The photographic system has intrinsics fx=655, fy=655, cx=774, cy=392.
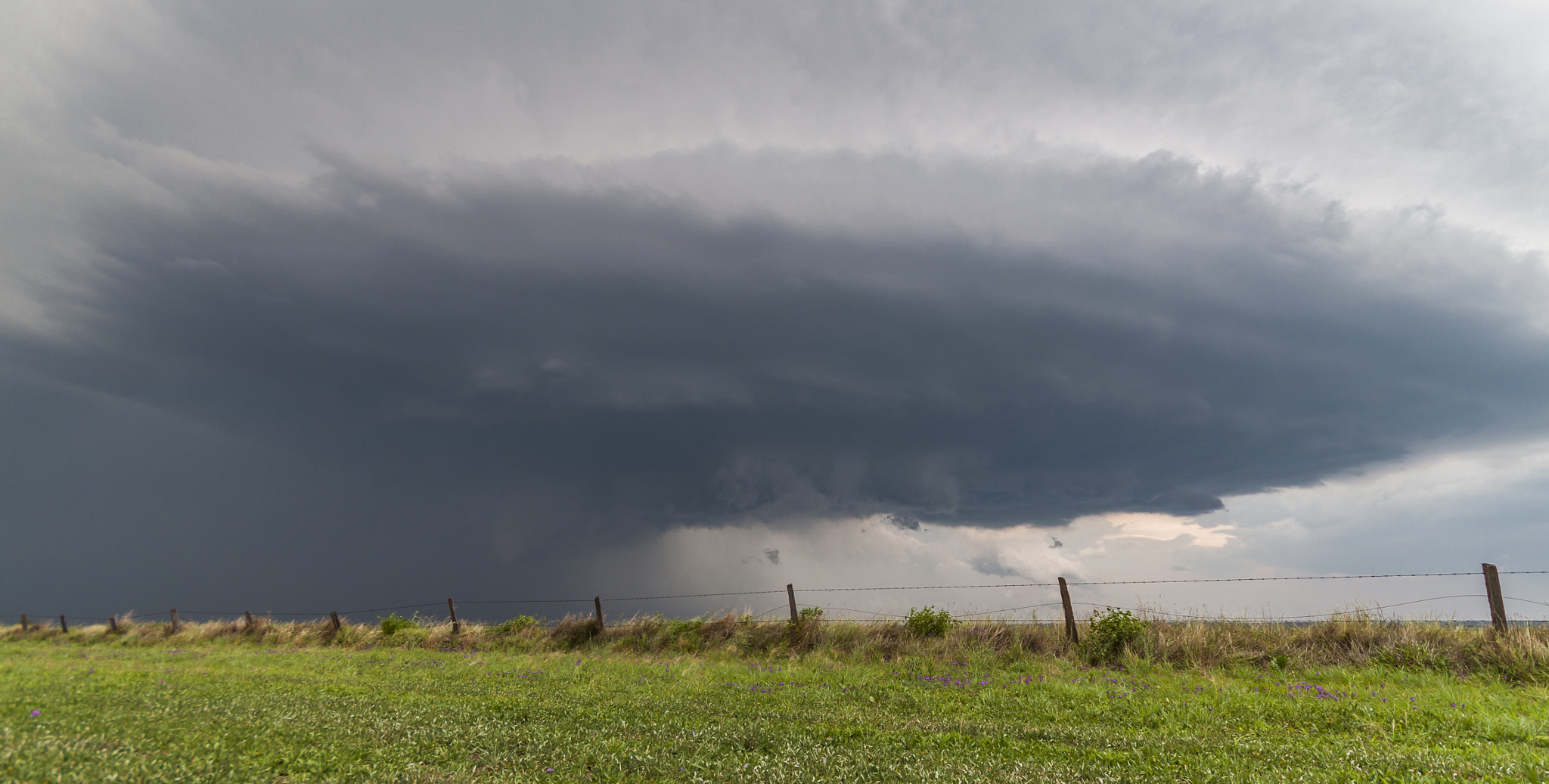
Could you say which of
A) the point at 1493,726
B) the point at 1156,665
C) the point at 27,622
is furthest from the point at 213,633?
the point at 1493,726

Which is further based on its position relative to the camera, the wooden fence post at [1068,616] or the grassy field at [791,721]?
the wooden fence post at [1068,616]

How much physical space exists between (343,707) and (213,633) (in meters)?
37.9

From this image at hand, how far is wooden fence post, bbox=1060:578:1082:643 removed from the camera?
77.0ft

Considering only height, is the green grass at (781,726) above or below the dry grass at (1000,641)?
above

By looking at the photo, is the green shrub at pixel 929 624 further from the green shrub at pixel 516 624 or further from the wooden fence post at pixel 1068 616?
the green shrub at pixel 516 624

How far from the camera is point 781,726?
484 inches

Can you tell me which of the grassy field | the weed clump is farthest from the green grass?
the weed clump

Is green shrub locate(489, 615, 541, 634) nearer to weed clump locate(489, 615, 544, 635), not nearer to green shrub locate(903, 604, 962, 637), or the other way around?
weed clump locate(489, 615, 544, 635)

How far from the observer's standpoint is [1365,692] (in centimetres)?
1507

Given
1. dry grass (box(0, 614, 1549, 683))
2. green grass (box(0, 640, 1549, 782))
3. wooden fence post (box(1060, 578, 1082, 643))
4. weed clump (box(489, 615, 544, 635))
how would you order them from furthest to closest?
weed clump (box(489, 615, 544, 635))
wooden fence post (box(1060, 578, 1082, 643))
dry grass (box(0, 614, 1549, 683))
green grass (box(0, 640, 1549, 782))

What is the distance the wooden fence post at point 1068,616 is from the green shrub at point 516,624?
80.7ft

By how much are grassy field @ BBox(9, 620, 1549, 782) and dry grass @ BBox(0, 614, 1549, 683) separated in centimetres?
33

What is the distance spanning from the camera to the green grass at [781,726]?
8938 mm

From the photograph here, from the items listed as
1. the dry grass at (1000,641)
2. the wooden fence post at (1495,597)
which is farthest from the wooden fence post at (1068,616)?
the wooden fence post at (1495,597)
